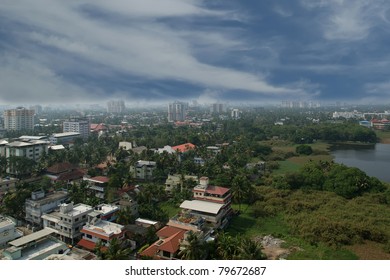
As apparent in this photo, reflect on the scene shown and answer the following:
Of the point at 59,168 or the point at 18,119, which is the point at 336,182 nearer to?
the point at 59,168

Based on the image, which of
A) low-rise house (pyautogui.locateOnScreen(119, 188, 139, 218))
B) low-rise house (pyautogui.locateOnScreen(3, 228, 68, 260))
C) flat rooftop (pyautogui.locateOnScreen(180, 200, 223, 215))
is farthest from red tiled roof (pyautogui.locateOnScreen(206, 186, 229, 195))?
low-rise house (pyautogui.locateOnScreen(3, 228, 68, 260))

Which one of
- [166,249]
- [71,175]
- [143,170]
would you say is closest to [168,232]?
[166,249]

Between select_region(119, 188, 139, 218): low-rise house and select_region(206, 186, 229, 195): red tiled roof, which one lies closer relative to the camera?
select_region(119, 188, 139, 218): low-rise house

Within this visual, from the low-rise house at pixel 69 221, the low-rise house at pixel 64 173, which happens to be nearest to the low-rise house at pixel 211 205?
the low-rise house at pixel 69 221

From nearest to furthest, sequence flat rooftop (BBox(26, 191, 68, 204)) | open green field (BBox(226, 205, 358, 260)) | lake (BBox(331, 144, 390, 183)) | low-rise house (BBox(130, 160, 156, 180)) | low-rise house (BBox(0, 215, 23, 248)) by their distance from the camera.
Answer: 1. low-rise house (BBox(0, 215, 23, 248))
2. open green field (BBox(226, 205, 358, 260))
3. flat rooftop (BBox(26, 191, 68, 204))
4. low-rise house (BBox(130, 160, 156, 180))
5. lake (BBox(331, 144, 390, 183))

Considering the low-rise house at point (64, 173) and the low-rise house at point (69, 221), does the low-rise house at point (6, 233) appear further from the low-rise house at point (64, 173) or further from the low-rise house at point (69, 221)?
the low-rise house at point (64, 173)

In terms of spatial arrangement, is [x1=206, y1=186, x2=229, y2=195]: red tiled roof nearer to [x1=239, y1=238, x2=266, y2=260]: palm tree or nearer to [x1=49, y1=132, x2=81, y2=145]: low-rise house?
[x1=239, y1=238, x2=266, y2=260]: palm tree
